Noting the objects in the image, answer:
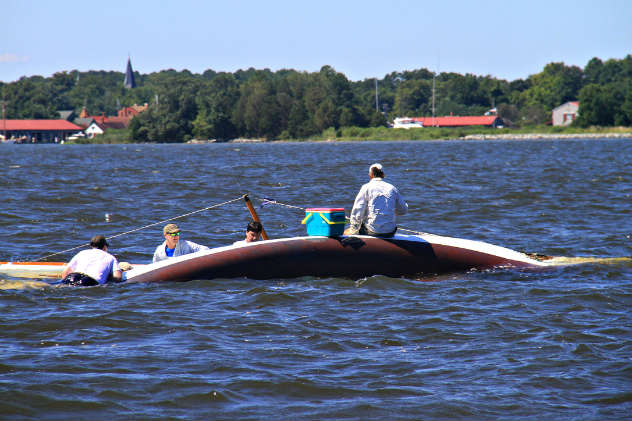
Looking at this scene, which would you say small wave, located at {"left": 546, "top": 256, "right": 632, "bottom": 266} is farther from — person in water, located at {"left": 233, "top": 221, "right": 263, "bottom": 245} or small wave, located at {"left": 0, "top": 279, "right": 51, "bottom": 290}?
small wave, located at {"left": 0, "top": 279, "right": 51, "bottom": 290}

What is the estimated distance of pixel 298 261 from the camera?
11.2 meters

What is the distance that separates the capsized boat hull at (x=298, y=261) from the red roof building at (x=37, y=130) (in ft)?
466

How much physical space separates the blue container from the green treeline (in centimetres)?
10824

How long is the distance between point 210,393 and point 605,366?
3.65 m

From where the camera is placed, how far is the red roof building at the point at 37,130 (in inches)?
5714

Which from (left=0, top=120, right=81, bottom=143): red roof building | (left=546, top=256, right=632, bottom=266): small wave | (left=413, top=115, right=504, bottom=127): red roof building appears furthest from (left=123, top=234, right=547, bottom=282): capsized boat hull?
(left=0, top=120, right=81, bottom=143): red roof building

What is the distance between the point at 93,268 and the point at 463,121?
135 m

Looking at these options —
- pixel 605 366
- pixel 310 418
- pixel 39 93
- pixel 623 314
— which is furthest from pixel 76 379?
pixel 39 93

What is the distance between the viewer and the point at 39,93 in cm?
16375

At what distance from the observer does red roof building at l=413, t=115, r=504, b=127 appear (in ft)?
456

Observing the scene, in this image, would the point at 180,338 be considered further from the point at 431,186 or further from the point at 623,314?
the point at 431,186

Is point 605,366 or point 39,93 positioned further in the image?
point 39,93

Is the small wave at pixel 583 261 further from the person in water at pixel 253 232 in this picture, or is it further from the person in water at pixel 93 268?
the person in water at pixel 93 268

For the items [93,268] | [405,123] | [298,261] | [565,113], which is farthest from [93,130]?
[298,261]
